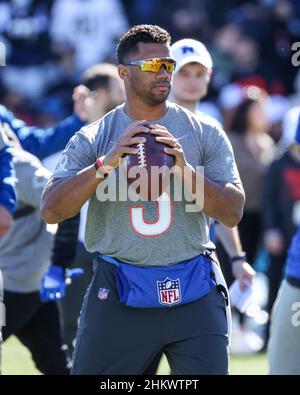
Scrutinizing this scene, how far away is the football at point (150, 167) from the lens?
4543 mm

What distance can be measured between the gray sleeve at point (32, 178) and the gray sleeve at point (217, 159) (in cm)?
143

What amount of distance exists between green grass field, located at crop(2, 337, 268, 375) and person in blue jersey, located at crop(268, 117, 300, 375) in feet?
8.08

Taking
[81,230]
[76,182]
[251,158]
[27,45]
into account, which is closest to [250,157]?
→ [251,158]

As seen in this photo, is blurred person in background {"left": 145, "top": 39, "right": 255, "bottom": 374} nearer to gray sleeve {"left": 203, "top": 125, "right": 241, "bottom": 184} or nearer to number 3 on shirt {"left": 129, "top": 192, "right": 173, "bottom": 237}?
gray sleeve {"left": 203, "top": 125, "right": 241, "bottom": 184}

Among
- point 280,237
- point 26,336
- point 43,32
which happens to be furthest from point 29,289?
point 43,32

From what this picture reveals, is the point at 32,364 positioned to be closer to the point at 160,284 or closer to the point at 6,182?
the point at 6,182

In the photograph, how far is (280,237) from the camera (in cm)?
985

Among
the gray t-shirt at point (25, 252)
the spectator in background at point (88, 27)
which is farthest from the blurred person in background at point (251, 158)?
the spectator in background at point (88, 27)

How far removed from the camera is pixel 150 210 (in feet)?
15.7

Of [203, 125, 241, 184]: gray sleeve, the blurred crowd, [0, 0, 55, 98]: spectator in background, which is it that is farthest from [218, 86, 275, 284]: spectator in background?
[0, 0, 55, 98]: spectator in background

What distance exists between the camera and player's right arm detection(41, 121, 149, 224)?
4.54 meters

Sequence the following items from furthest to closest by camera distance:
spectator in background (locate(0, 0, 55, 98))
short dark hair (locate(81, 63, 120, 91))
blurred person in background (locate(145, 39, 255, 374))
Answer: spectator in background (locate(0, 0, 55, 98))
short dark hair (locate(81, 63, 120, 91))
blurred person in background (locate(145, 39, 255, 374))

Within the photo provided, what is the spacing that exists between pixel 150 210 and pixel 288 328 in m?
1.23
